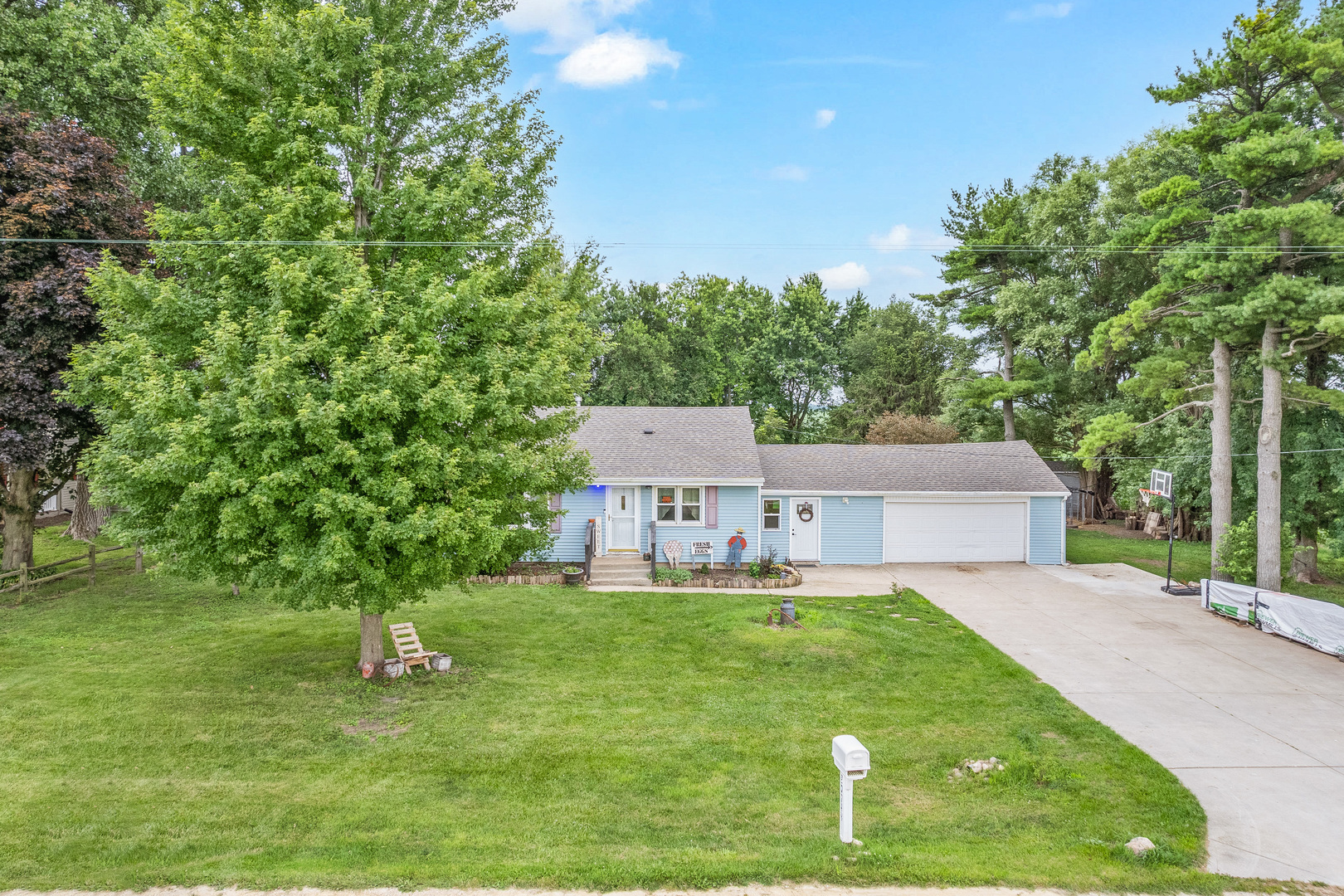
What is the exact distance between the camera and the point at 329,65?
815cm

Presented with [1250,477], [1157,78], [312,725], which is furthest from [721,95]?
[312,725]

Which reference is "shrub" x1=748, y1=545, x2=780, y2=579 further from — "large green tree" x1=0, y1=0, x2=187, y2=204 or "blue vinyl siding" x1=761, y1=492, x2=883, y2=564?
"large green tree" x1=0, y1=0, x2=187, y2=204

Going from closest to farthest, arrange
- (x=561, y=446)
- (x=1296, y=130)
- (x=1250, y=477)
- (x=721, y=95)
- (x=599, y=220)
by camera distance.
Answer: (x=561, y=446) < (x=1296, y=130) < (x=1250, y=477) < (x=599, y=220) < (x=721, y=95)

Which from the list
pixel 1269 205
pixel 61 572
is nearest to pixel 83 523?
pixel 61 572

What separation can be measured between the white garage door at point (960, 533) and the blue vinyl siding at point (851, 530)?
0.66 meters

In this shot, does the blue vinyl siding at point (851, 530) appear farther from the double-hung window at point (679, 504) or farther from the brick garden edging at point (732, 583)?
the double-hung window at point (679, 504)

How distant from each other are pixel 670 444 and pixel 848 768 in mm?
13768

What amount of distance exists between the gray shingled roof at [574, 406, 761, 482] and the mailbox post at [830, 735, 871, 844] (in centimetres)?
1163

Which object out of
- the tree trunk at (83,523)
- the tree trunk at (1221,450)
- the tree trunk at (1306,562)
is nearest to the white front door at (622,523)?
the tree trunk at (1221,450)

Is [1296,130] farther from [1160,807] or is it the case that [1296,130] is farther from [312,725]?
[312,725]

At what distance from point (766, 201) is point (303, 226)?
2217cm

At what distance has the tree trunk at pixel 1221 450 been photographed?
48.9 feet

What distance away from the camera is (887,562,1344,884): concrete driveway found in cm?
568

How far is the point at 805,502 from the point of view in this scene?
18000 mm
